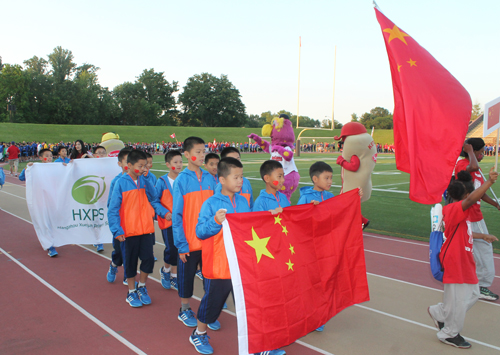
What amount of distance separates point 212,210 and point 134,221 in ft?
5.14

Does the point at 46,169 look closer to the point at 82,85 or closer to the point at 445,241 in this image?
the point at 445,241

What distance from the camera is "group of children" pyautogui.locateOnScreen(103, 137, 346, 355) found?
3371 millimetres

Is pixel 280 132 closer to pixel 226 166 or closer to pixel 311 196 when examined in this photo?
pixel 311 196

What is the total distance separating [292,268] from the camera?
3277 mm

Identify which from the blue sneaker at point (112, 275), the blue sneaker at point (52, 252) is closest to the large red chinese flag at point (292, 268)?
the blue sneaker at point (112, 275)

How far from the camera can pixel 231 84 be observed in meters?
95.8

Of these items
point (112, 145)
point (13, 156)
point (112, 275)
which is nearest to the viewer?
point (112, 275)

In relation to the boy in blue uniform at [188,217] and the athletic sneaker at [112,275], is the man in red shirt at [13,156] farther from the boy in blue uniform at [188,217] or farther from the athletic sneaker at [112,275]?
the boy in blue uniform at [188,217]

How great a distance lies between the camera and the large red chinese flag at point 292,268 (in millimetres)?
2949

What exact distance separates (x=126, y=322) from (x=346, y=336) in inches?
92.7

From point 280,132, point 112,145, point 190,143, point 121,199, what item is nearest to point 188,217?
point 190,143

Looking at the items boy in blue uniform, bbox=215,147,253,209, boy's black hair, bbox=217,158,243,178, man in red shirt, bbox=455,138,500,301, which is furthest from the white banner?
man in red shirt, bbox=455,138,500,301

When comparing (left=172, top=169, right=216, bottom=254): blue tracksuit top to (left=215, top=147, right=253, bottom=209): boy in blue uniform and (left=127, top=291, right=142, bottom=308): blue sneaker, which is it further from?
(left=127, top=291, right=142, bottom=308): blue sneaker

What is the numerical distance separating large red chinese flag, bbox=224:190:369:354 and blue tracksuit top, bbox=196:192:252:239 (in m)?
0.21
